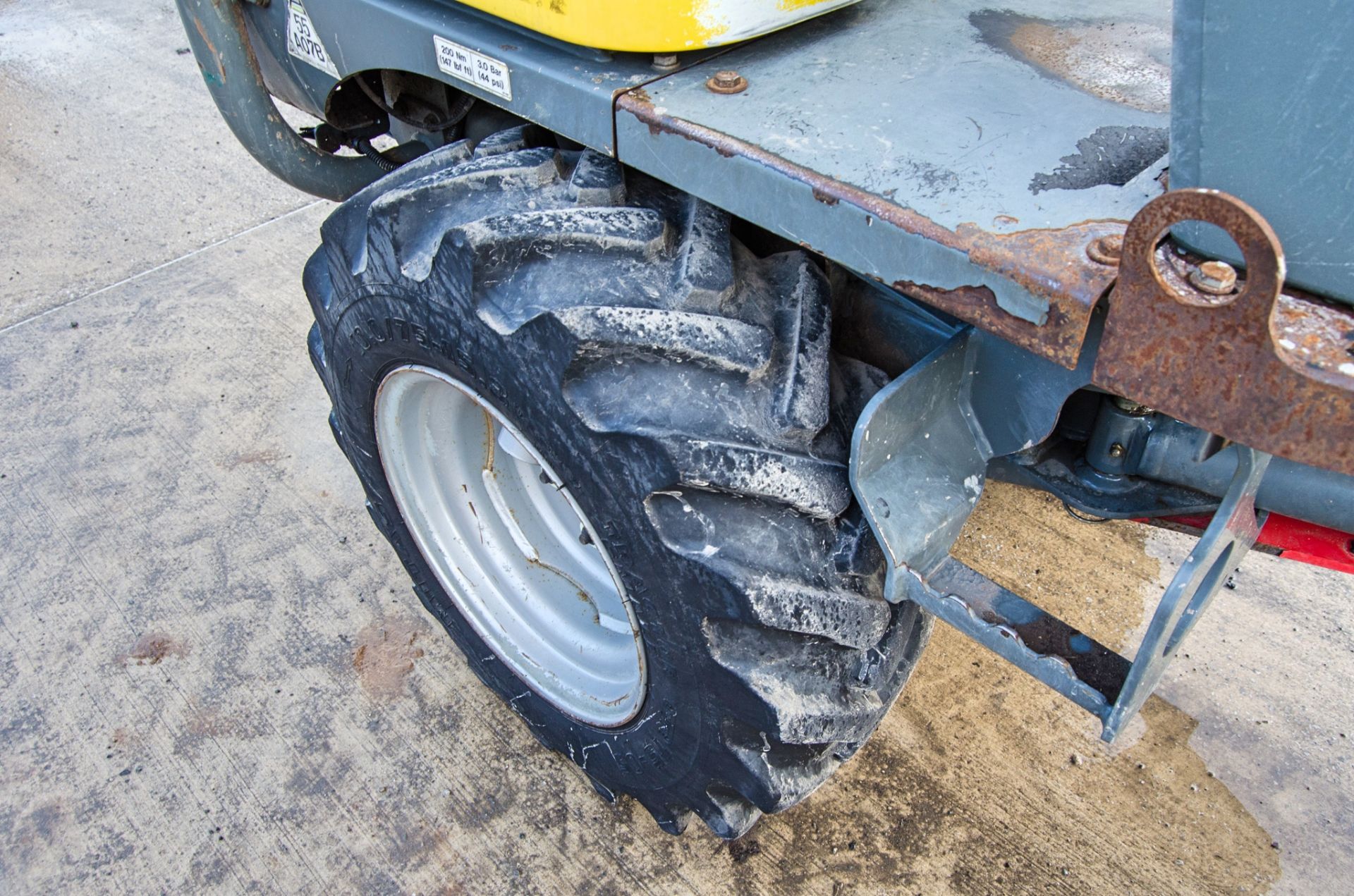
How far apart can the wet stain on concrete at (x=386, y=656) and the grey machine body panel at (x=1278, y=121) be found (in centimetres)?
181

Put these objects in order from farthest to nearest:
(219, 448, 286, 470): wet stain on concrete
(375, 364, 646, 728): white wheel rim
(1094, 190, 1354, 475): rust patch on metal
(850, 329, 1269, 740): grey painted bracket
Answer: (219, 448, 286, 470): wet stain on concrete < (375, 364, 646, 728): white wheel rim < (850, 329, 1269, 740): grey painted bracket < (1094, 190, 1354, 475): rust patch on metal

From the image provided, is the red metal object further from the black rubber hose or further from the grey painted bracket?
the black rubber hose

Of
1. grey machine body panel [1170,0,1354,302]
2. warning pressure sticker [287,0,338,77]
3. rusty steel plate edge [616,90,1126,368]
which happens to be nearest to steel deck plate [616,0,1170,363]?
rusty steel plate edge [616,90,1126,368]

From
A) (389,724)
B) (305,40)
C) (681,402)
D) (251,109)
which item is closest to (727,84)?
(681,402)

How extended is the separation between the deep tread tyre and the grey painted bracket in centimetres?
8

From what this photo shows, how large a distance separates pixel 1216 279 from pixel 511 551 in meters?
1.51

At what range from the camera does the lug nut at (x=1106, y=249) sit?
0.91m

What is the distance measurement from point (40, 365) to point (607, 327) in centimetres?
257

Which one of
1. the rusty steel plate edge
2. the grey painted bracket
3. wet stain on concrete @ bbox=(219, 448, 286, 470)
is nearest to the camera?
the rusty steel plate edge

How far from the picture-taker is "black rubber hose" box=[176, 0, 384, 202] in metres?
2.05

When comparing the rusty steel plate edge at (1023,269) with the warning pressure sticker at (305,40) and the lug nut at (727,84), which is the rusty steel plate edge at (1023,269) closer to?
the lug nut at (727,84)

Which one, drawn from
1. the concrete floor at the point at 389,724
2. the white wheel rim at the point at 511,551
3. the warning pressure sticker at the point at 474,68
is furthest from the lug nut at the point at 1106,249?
the concrete floor at the point at 389,724

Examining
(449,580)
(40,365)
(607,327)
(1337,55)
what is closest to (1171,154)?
(1337,55)

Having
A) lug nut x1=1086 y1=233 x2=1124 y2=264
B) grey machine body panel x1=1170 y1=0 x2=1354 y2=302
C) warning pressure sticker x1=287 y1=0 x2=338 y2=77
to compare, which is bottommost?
warning pressure sticker x1=287 y1=0 x2=338 y2=77
